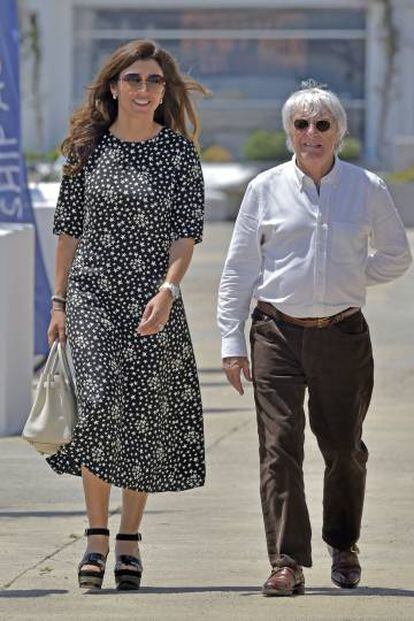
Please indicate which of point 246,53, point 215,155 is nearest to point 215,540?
point 215,155

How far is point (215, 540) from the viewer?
6.98 meters

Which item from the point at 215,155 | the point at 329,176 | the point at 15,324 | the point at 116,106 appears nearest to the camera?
the point at 329,176

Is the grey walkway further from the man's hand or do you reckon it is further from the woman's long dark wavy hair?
the woman's long dark wavy hair

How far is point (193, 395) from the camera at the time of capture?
19.8 feet

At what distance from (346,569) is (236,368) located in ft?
2.57

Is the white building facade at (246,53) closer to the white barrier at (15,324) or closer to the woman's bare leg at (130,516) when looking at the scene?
the white barrier at (15,324)

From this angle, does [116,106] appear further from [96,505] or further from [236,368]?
[96,505]

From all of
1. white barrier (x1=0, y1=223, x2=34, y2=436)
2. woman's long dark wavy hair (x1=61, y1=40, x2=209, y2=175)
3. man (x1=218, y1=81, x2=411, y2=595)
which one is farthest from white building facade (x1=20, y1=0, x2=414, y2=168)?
man (x1=218, y1=81, x2=411, y2=595)

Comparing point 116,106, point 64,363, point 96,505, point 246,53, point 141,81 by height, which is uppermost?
point 141,81

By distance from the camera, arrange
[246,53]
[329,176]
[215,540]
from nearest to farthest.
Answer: [329,176]
[215,540]
[246,53]

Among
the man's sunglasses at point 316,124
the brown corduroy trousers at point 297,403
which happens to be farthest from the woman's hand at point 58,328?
the man's sunglasses at point 316,124

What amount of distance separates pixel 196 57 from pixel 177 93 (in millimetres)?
33525

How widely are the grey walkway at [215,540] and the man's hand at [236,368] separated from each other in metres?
0.70

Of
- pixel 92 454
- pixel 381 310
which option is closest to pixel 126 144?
pixel 92 454
